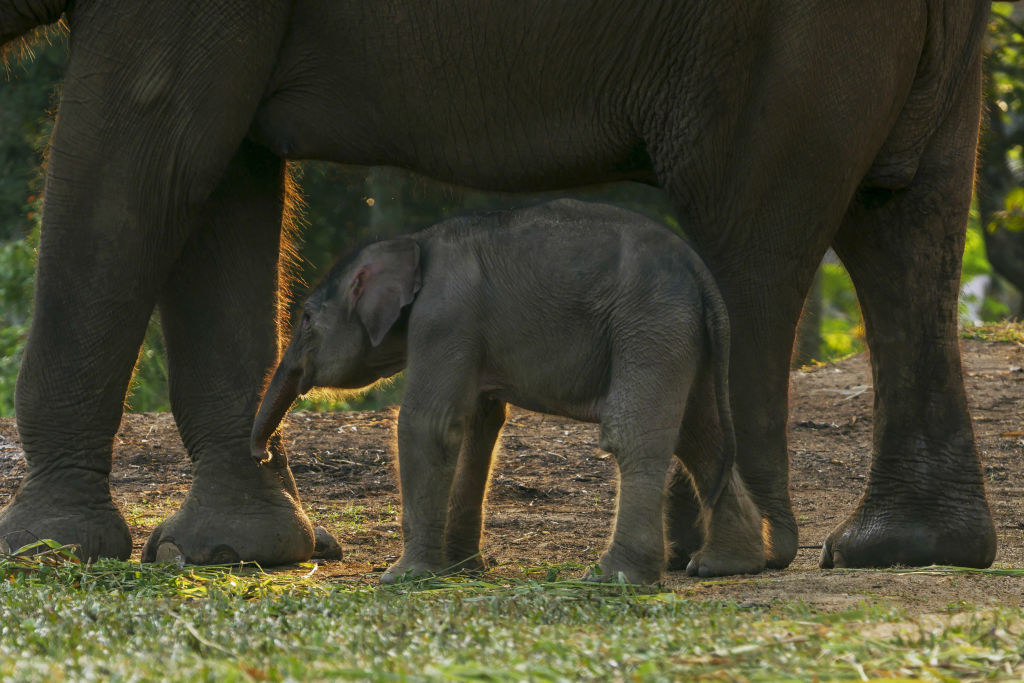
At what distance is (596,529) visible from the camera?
571cm

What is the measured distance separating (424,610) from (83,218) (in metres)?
1.71

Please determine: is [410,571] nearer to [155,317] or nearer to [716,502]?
[716,502]

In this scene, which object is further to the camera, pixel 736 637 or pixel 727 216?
pixel 727 216

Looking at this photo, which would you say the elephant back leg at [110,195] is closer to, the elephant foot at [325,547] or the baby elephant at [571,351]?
the baby elephant at [571,351]

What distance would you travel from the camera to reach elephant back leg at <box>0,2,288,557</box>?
14.9 ft

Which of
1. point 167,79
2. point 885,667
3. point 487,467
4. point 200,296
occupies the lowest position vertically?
point 885,667

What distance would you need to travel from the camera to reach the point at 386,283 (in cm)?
439

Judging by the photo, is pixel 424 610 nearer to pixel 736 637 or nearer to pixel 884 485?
pixel 736 637

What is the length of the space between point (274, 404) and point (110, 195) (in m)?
0.74

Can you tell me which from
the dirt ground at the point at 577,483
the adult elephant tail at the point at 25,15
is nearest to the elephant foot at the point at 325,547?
the dirt ground at the point at 577,483

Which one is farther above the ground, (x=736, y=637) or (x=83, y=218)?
(x=83, y=218)


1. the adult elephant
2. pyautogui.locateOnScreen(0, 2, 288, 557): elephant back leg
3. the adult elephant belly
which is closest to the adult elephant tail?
the adult elephant

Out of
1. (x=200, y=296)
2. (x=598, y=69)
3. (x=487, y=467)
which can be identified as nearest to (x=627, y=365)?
(x=487, y=467)

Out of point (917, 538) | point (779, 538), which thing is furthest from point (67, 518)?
point (917, 538)
